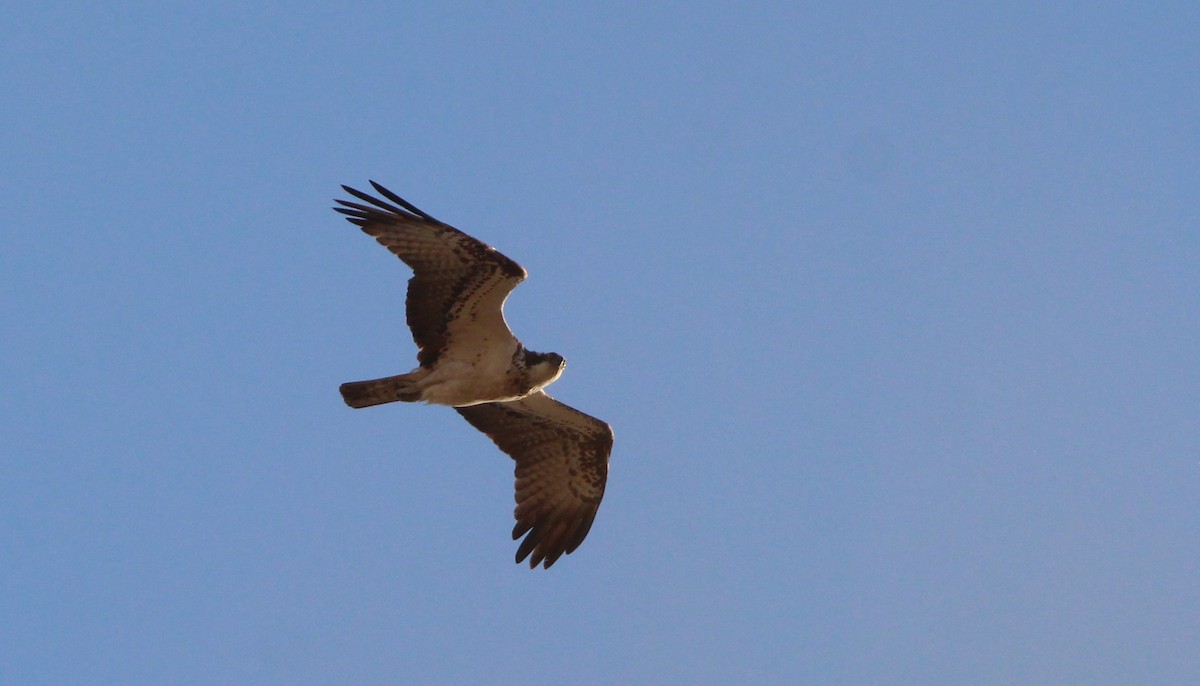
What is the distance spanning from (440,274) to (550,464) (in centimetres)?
267

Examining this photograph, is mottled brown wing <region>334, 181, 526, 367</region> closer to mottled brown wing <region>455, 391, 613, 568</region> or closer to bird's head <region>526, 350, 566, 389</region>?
bird's head <region>526, 350, 566, 389</region>

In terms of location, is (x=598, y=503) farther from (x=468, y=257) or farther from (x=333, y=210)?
(x=333, y=210)

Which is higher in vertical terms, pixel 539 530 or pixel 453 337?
pixel 453 337

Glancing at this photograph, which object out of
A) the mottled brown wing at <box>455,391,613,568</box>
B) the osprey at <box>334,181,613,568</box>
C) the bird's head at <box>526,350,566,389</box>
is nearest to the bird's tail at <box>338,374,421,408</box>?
the osprey at <box>334,181,613,568</box>

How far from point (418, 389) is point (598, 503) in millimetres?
2391

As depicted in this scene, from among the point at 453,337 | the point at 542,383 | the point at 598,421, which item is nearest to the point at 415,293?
the point at 453,337

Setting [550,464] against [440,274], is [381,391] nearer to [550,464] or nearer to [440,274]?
[440,274]

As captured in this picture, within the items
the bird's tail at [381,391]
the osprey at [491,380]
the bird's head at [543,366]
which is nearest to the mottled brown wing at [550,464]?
the osprey at [491,380]

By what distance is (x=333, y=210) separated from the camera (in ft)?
41.1

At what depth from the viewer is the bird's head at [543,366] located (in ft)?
43.0

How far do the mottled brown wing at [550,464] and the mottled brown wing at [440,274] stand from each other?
4.29 feet

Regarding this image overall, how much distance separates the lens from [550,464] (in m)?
14.5

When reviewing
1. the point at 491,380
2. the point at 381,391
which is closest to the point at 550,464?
the point at 491,380

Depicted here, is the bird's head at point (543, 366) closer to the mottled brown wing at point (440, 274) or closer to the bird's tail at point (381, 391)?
the mottled brown wing at point (440, 274)
